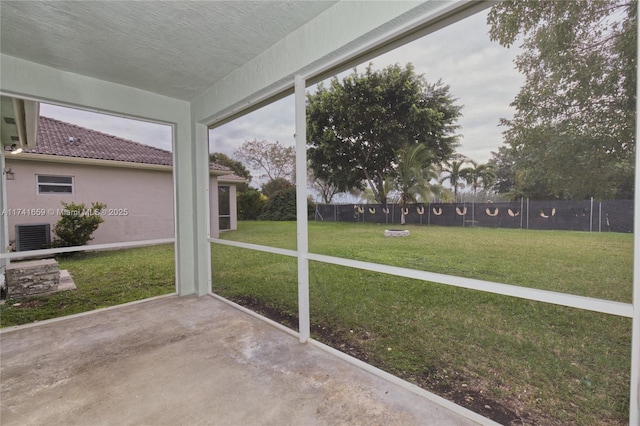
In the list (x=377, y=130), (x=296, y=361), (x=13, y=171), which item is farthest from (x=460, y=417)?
(x=13, y=171)

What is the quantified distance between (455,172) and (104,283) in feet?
14.3

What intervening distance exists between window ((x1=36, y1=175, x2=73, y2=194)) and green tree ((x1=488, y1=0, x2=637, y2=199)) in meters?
4.43

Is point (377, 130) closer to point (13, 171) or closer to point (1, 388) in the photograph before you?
point (1, 388)

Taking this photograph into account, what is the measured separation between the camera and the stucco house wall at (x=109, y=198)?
315 cm

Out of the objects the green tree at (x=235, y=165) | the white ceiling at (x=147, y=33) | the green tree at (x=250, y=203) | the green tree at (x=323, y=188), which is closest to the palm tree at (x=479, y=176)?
the green tree at (x=323, y=188)

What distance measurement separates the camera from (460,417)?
1670 millimetres

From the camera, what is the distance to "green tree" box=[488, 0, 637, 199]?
1.49 m

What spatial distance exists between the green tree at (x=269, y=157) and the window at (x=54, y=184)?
1.97 meters

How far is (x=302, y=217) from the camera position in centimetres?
259

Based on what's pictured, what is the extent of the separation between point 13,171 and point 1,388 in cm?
237

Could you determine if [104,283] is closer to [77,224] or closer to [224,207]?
[77,224]

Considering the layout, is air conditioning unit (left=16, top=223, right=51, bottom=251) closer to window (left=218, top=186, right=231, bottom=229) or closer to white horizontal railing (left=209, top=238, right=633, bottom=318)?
window (left=218, top=186, right=231, bottom=229)

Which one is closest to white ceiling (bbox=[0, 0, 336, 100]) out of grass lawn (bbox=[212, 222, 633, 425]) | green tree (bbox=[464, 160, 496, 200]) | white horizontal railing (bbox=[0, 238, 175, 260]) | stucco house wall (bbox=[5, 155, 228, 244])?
stucco house wall (bbox=[5, 155, 228, 244])

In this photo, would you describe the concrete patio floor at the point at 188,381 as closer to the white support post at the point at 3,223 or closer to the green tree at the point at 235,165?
the white support post at the point at 3,223
